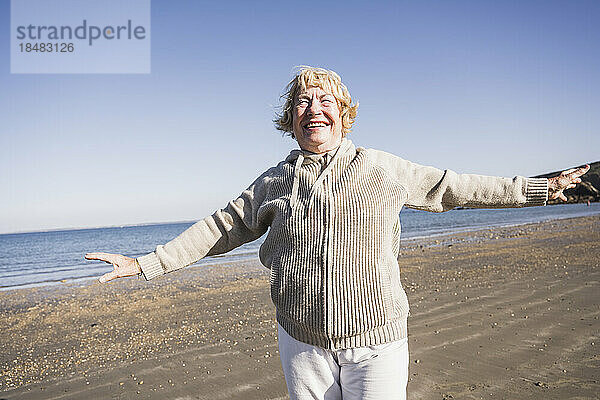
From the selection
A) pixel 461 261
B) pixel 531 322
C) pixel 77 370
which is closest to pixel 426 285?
pixel 531 322

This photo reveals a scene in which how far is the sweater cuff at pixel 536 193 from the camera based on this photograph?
8.15ft

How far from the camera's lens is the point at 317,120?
94.7 inches

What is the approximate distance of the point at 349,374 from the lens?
220 cm

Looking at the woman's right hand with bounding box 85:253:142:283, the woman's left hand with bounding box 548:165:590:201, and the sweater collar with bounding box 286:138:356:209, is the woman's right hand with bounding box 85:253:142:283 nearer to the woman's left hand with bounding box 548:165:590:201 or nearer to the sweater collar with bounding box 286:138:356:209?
the sweater collar with bounding box 286:138:356:209

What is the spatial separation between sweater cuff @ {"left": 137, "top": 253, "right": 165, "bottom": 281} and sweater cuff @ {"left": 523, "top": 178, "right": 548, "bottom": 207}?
2.04 metres

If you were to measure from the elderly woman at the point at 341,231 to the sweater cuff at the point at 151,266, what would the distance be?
619mm

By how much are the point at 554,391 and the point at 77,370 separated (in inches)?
189

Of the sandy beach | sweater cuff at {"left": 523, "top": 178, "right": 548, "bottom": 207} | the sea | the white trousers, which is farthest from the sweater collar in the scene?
the sea

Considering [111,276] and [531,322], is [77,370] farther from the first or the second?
[531,322]

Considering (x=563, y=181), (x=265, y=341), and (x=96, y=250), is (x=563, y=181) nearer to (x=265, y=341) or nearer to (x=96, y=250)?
(x=265, y=341)

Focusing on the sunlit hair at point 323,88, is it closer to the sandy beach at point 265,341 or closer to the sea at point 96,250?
the sandy beach at point 265,341

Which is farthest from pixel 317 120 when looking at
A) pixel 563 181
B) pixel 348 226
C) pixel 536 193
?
pixel 563 181

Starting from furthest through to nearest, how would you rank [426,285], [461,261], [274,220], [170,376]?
1. [461,261]
2. [426,285]
3. [170,376]
4. [274,220]

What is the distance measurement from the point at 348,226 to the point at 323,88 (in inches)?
29.7
